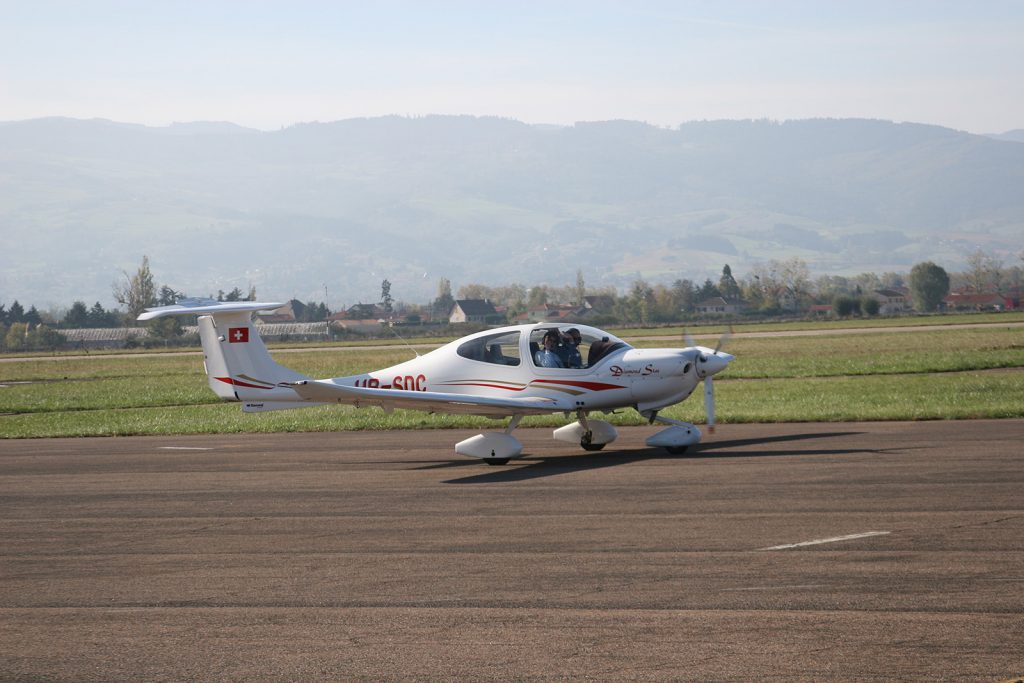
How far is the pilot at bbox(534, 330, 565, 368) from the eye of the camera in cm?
2025

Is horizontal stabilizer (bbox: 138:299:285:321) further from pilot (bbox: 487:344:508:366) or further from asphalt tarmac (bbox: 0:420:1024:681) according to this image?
pilot (bbox: 487:344:508:366)

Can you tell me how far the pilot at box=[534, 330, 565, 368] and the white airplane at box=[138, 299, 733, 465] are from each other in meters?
0.02

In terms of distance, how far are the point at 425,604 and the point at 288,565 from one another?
2354 mm

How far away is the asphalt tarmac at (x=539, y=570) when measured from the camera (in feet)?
28.0

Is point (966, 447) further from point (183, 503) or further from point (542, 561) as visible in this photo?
point (183, 503)

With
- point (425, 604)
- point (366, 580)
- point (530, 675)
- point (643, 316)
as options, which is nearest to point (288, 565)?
point (366, 580)

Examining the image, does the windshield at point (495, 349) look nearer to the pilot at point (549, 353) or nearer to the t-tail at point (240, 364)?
the pilot at point (549, 353)

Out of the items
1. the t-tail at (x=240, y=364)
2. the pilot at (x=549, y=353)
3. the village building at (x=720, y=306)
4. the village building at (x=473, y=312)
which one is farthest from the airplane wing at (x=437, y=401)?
the village building at (x=720, y=306)

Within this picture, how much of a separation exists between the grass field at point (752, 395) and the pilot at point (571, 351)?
629cm

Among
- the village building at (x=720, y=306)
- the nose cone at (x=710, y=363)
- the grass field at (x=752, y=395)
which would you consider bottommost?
the grass field at (x=752, y=395)

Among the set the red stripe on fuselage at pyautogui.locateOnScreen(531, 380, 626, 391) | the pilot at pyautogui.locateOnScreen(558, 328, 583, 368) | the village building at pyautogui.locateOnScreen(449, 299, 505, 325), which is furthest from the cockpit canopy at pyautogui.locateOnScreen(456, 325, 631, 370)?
the village building at pyautogui.locateOnScreen(449, 299, 505, 325)

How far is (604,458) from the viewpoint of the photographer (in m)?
19.8

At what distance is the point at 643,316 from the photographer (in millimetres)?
164000

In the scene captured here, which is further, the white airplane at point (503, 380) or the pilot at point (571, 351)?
the pilot at point (571, 351)
